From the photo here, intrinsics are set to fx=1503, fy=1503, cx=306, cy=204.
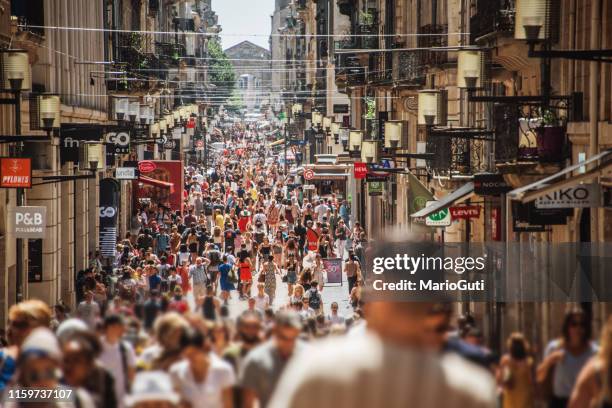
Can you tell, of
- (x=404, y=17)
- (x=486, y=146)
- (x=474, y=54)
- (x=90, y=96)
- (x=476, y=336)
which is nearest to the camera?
(x=476, y=336)

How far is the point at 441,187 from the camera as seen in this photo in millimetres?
34281

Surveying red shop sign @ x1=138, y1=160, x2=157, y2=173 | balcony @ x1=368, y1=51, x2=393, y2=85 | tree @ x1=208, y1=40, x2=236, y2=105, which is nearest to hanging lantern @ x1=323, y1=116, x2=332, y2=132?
balcony @ x1=368, y1=51, x2=393, y2=85

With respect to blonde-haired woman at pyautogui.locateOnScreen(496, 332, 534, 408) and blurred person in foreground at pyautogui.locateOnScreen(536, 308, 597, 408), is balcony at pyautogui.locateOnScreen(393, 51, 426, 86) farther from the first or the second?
blurred person in foreground at pyautogui.locateOnScreen(536, 308, 597, 408)

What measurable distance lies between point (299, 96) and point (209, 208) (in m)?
50.6

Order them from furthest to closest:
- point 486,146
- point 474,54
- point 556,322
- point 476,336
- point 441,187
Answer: point 441,187
point 486,146
point 474,54
point 556,322
point 476,336

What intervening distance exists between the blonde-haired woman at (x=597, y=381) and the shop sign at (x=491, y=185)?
16117mm

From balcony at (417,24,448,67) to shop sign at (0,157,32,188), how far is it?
14.0 metres

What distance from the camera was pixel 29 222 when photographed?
2477 cm

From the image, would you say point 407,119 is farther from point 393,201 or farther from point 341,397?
point 341,397

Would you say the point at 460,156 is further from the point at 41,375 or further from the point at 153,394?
the point at 41,375

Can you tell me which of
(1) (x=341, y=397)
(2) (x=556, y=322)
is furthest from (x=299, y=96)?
(1) (x=341, y=397)

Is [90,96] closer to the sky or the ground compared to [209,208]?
closer to the sky

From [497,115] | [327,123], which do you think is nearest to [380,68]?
[327,123]

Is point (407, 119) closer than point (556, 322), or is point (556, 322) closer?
point (556, 322)
